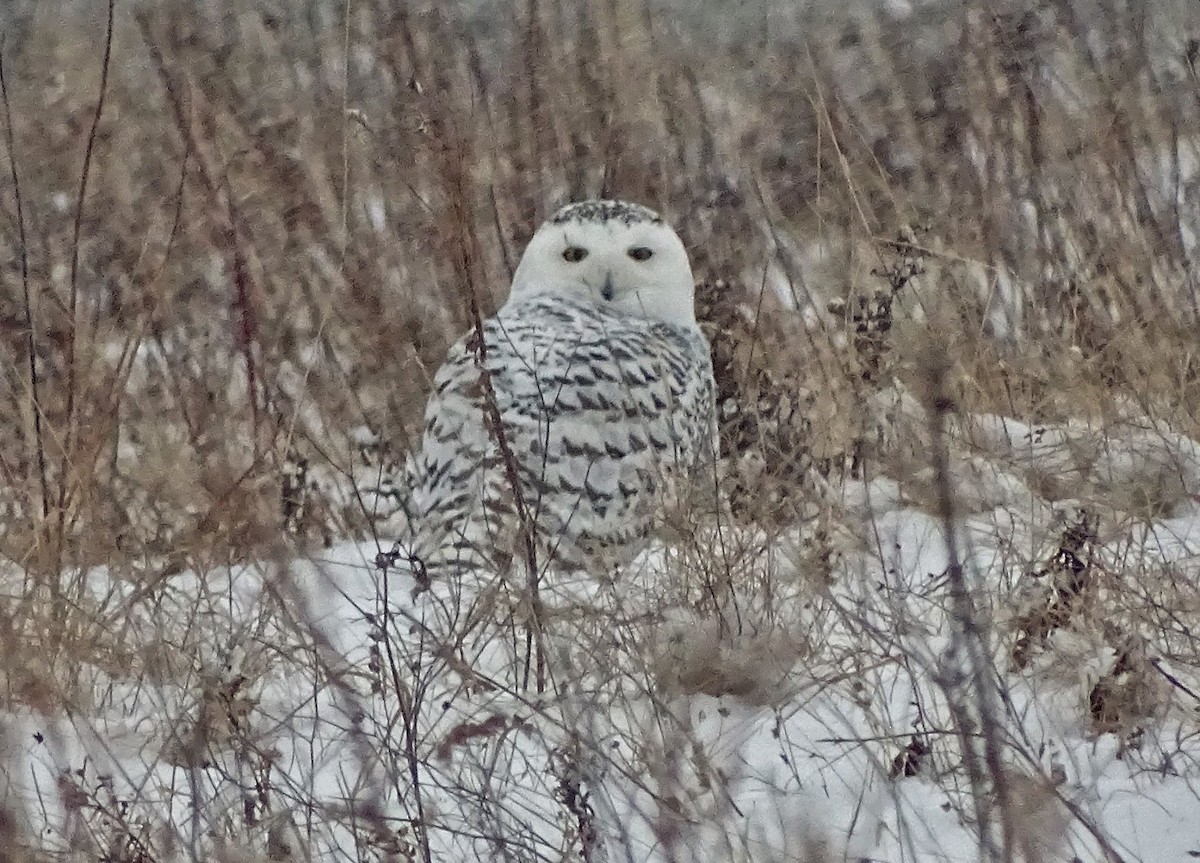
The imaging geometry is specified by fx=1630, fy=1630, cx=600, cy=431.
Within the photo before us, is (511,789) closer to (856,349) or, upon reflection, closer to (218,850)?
(218,850)

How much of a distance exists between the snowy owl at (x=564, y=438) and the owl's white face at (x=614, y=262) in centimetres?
16

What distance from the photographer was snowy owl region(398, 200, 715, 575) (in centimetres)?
286

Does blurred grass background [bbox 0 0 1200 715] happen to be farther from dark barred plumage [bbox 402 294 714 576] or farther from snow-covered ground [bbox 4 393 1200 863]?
snow-covered ground [bbox 4 393 1200 863]

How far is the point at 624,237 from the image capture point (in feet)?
12.7

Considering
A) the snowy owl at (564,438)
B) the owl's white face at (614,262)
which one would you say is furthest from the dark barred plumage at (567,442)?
the owl's white face at (614,262)

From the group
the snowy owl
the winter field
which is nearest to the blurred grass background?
the winter field

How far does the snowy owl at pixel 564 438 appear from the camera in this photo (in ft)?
9.37

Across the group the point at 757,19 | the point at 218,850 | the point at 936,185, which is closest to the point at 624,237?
the point at 936,185

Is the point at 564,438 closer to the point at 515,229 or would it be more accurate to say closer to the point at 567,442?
the point at 567,442

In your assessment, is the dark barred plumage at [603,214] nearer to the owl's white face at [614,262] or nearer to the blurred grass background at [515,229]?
the owl's white face at [614,262]

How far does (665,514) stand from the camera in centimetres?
279

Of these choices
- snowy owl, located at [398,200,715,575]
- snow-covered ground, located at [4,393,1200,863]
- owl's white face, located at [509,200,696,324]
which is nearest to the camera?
snow-covered ground, located at [4,393,1200,863]

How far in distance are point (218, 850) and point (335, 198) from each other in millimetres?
3242

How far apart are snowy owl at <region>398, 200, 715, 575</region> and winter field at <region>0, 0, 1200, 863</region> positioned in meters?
0.12
